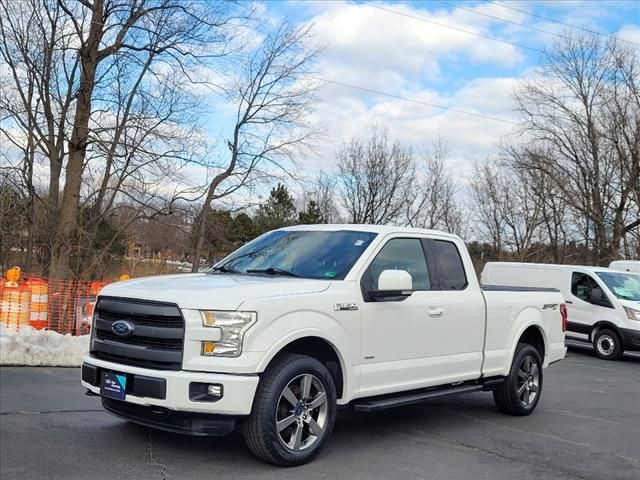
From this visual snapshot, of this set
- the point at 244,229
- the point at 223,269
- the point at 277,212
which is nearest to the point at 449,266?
the point at 223,269

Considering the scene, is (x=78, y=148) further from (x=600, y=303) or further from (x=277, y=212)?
(x=277, y=212)

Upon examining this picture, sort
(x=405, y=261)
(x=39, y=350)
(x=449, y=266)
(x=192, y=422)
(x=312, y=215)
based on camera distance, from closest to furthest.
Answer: (x=192, y=422)
(x=405, y=261)
(x=449, y=266)
(x=39, y=350)
(x=312, y=215)

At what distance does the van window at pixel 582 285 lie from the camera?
51.2 feet

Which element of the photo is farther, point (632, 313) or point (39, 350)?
point (632, 313)

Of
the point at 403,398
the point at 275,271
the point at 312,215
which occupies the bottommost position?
the point at 403,398

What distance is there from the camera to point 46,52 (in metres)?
20.9

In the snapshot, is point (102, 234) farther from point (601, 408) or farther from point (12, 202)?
point (601, 408)

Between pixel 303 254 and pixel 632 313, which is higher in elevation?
pixel 303 254

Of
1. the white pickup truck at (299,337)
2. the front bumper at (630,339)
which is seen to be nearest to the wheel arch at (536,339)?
the white pickup truck at (299,337)

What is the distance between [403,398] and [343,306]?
45.5 inches

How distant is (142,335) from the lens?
492cm

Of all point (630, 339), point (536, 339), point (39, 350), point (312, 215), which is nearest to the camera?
point (536, 339)

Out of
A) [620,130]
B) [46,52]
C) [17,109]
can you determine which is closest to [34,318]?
[17,109]

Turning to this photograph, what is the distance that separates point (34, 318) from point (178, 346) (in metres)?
10.1
